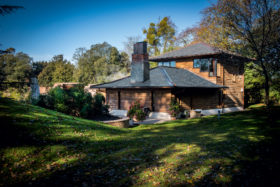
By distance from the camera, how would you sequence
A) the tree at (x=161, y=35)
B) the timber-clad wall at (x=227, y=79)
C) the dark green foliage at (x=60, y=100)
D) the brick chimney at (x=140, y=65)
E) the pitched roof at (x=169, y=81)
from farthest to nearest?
the tree at (x=161, y=35) < the timber-clad wall at (x=227, y=79) < the brick chimney at (x=140, y=65) < the pitched roof at (x=169, y=81) < the dark green foliage at (x=60, y=100)

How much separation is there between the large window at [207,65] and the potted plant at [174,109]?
688cm

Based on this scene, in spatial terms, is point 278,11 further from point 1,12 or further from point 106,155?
point 1,12

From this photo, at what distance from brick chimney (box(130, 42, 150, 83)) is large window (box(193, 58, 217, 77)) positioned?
21.6 ft

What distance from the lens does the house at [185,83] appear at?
1734 centimetres

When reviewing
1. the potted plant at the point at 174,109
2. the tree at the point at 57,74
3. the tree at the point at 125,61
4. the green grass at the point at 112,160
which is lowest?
the green grass at the point at 112,160

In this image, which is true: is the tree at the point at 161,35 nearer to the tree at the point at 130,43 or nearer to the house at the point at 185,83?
the tree at the point at 130,43

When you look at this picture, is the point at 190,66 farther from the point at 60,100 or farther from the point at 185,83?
the point at 60,100

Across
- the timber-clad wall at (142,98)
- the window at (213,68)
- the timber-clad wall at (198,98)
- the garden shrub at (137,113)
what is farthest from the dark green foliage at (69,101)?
the window at (213,68)

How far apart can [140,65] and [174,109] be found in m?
5.27

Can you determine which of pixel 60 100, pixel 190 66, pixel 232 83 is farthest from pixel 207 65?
pixel 60 100

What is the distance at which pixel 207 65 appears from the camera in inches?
834

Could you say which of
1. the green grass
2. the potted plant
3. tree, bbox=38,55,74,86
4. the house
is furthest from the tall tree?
the green grass

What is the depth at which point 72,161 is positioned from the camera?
466 centimetres

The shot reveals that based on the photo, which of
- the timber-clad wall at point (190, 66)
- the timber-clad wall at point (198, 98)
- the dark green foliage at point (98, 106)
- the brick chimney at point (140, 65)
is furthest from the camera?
the timber-clad wall at point (190, 66)
